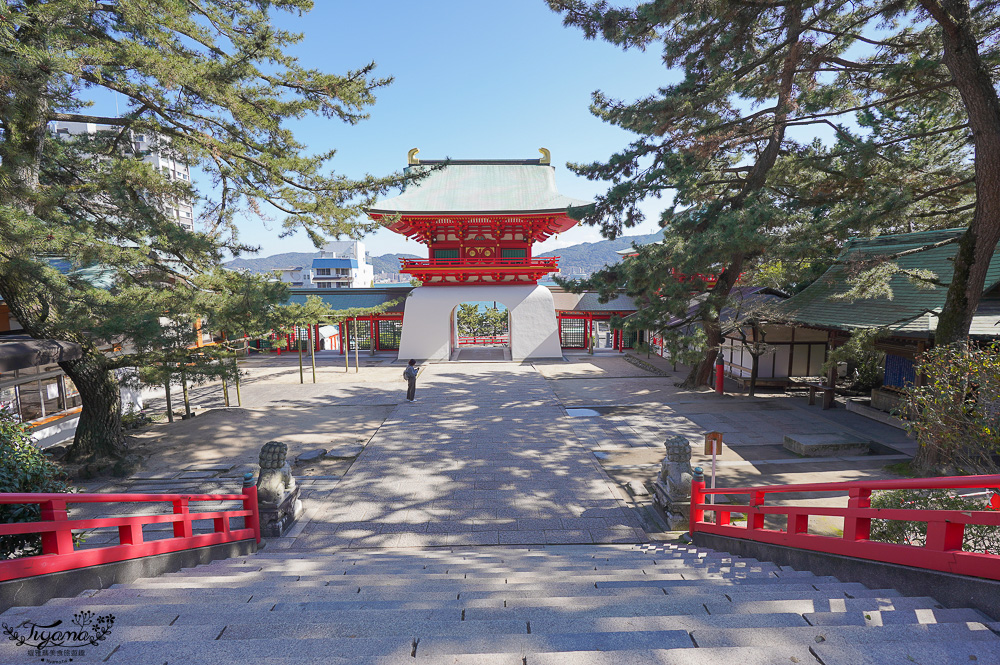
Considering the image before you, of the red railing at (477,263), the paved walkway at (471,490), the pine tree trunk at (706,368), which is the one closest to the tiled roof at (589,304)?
the red railing at (477,263)

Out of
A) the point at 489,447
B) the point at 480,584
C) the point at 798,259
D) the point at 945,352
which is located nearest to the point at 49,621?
the point at 480,584

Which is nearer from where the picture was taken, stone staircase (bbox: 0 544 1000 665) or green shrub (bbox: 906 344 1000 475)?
stone staircase (bbox: 0 544 1000 665)

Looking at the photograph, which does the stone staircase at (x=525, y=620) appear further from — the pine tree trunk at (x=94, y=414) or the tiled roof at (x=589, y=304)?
the tiled roof at (x=589, y=304)

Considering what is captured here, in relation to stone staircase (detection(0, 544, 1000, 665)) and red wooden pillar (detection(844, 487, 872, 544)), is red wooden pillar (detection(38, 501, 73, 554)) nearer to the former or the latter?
stone staircase (detection(0, 544, 1000, 665))

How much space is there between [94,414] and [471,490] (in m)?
7.48

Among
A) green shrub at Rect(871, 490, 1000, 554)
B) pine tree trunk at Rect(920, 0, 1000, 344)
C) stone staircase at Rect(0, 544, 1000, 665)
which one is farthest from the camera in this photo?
pine tree trunk at Rect(920, 0, 1000, 344)

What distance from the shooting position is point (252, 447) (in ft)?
30.9

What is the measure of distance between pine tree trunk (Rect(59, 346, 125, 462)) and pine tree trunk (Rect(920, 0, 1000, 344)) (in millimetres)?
14581

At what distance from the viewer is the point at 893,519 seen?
329 centimetres

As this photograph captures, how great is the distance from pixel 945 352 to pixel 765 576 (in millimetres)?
3558

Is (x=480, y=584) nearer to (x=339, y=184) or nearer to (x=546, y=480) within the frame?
(x=546, y=480)

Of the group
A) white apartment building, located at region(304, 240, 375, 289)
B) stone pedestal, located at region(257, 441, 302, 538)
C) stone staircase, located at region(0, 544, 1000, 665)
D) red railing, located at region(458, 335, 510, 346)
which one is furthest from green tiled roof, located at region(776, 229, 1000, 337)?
white apartment building, located at region(304, 240, 375, 289)

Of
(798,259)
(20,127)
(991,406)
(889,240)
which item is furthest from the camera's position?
(889,240)

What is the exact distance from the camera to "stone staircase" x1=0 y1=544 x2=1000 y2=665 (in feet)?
6.64
